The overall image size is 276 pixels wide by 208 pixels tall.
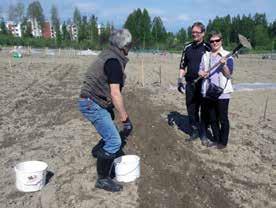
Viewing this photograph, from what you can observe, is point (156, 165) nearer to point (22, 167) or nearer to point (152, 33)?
point (22, 167)

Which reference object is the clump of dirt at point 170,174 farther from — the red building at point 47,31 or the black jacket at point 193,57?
the red building at point 47,31

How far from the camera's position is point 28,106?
12.0 meters

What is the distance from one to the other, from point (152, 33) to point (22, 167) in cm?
10320

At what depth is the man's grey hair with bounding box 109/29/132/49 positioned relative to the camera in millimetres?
5012

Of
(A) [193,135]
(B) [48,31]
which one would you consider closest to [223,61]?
(A) [193,135]

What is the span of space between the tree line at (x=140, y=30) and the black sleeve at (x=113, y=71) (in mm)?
87315

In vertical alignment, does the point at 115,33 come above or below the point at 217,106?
above

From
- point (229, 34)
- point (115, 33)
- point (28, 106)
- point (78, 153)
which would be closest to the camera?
point (115, 33)

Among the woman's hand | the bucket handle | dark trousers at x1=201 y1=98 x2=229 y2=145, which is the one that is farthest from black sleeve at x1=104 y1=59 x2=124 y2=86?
dark trousers at x1=201 y1=98 x2=229 y2=145

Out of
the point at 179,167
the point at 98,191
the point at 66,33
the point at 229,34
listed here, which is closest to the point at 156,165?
the point at 179,167

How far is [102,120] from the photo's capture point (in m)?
5.19

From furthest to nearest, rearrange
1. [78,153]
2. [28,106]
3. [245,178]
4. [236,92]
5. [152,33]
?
[152,33] < [236,92] < [28,106] < [78,153] < [245,178]

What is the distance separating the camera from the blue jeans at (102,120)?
17.0 feet

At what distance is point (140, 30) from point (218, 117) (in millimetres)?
100426
